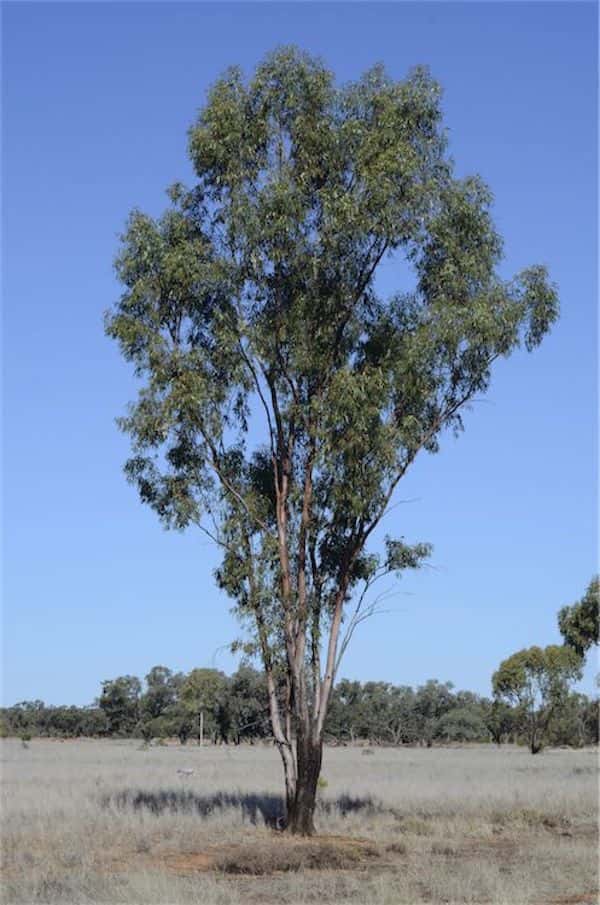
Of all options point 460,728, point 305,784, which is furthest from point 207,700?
point 305,784

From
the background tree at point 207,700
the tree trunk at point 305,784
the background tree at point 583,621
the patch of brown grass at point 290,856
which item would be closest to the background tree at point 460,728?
the background tree at point 207,700

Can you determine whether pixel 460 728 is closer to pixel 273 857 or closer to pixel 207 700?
pixel 207 700

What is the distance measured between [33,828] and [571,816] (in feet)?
40.0

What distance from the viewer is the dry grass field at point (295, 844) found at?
1544 cm

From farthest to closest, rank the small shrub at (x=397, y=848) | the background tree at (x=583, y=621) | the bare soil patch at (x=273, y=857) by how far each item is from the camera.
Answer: the background tree at (x=583, y=621) < the small shrub at (x=397, y=848) < the bare soil patch at (x=273, y=857)

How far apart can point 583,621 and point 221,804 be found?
82.7ft

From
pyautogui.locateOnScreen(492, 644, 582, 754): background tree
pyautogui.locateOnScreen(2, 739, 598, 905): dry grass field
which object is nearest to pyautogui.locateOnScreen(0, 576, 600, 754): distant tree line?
pyautogui.locateOnScreen(492, 644, 582, 754): background tree

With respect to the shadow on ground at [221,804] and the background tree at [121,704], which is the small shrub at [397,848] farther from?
the background tree at [121,704]

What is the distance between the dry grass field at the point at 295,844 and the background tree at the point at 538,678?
30.8 m

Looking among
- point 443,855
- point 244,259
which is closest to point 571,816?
point 443,855

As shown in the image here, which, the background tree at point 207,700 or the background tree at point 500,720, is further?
the background tree at point 207,700

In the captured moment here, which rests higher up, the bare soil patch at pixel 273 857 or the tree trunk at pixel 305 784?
the tree trunk at pixel 305 784

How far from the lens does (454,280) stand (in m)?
23.6

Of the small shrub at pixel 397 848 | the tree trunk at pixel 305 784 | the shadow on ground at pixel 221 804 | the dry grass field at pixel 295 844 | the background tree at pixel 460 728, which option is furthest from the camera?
the background tree at pixel 460 728
